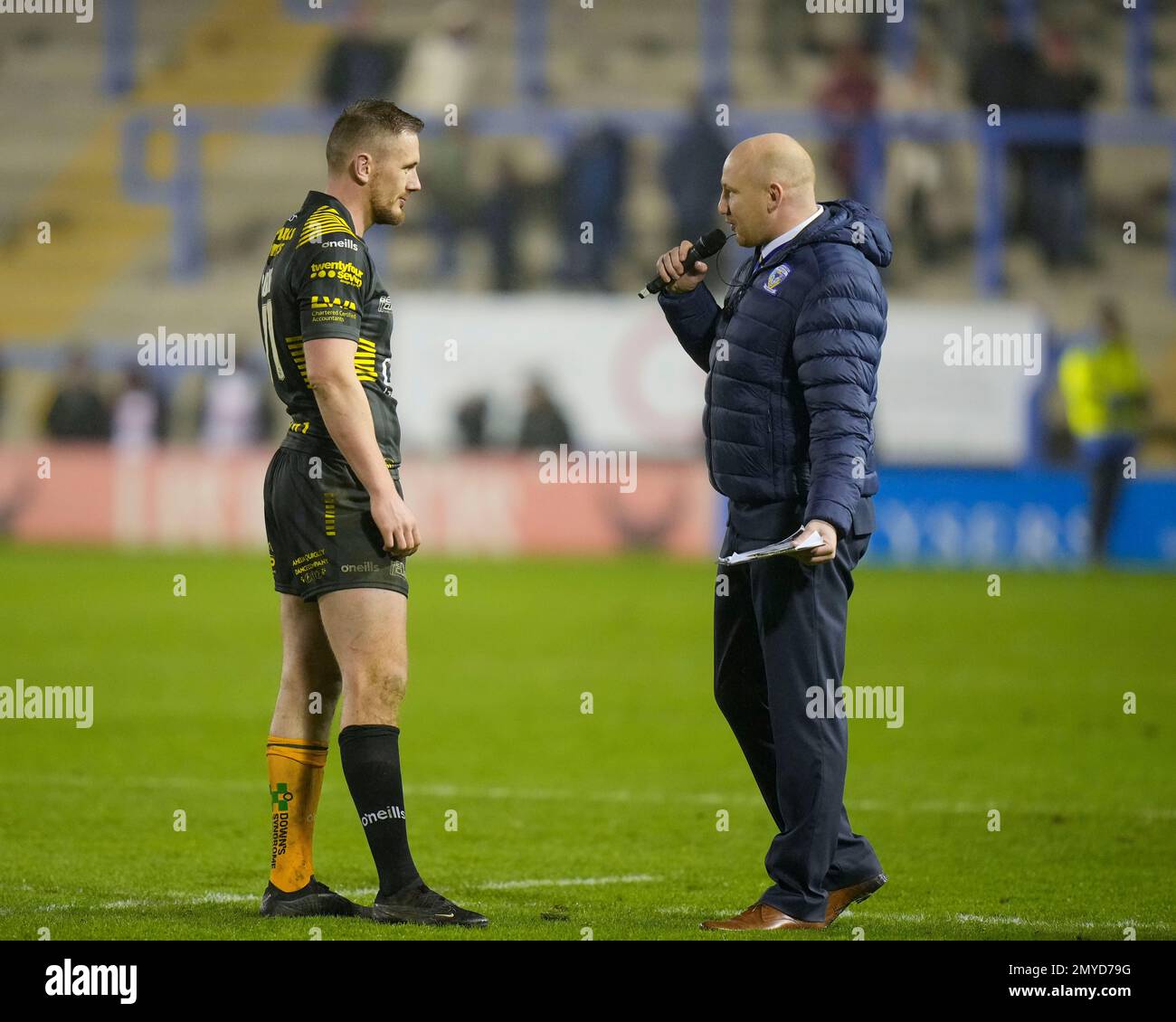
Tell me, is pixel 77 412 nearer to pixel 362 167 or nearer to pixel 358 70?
pixel 358 70

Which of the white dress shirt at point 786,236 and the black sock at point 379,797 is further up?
the white dress shirt at point 786,236

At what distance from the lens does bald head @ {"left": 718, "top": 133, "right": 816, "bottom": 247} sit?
211 inches

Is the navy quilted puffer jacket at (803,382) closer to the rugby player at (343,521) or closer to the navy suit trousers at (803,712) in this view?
the navy suit trousers at (803,712)

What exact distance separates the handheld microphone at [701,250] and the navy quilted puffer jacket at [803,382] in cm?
13

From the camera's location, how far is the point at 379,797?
5.38 m

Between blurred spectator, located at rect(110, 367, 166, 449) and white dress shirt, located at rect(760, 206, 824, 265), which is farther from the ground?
blurred spectator, located at rect(110, 367, 166, 449)

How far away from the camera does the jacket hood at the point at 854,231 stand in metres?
5.38

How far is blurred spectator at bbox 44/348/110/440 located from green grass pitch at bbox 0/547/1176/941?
438 cm

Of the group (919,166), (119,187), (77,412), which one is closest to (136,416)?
(77,412)

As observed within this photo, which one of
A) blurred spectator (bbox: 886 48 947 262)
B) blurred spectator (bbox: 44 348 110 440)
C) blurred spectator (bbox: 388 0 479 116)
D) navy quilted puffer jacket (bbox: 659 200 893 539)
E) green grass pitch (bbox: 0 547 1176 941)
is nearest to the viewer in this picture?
navy quilted puffer jacket (bbox: 659 200 893 539)

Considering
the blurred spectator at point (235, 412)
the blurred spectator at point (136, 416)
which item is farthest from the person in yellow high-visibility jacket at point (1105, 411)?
the blurred spectator at point (136, 416)

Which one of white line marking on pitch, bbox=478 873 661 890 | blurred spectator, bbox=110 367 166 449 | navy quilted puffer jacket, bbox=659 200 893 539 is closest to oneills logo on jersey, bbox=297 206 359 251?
navy quilted puffer jacket, bbox=659 200 893 539

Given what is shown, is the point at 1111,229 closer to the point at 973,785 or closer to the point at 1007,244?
the point at 1007,244

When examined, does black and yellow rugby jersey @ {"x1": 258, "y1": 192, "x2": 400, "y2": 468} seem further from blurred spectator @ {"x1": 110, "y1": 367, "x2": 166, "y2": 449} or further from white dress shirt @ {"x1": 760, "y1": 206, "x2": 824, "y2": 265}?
blurred spectator @ {"x1": 110, "y1": 367, "x2": 166, "y2": 449}
